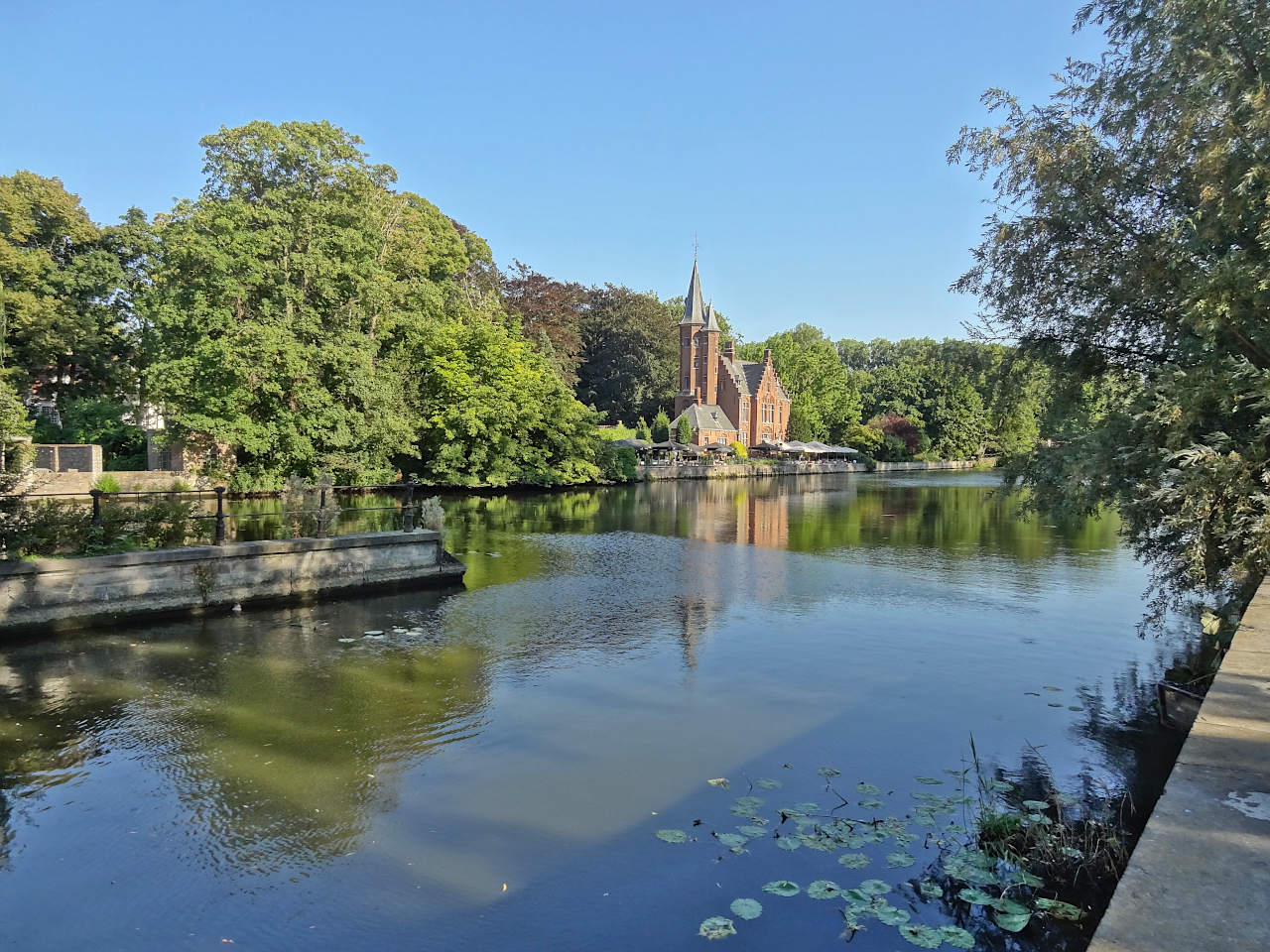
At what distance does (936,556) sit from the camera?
21422mm

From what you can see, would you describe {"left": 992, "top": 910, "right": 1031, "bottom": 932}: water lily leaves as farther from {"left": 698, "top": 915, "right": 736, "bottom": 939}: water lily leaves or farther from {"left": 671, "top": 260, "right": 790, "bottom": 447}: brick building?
{"left": 671, "top": 260, "right": 790, "bottom": 447}: brick building

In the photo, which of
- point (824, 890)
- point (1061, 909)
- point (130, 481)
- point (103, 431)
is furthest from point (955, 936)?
point (103, 431)

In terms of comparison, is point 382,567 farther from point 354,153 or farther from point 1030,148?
point 354,153

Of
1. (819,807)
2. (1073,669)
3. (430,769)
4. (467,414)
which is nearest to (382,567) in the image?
(430,769)

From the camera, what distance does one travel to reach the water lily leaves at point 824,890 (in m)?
5.21

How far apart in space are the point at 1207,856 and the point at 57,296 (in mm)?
44717

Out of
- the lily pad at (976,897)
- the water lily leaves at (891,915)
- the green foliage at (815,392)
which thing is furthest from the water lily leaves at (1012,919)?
the green foliage at (815,392)

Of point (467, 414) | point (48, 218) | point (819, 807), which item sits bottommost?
point (819, 807)

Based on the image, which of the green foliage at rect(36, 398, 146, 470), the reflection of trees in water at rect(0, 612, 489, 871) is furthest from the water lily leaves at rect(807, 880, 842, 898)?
the green foliage at rect(36, 398, 146, 470)

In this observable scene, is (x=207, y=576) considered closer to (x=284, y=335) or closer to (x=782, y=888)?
(x=782, y=888)

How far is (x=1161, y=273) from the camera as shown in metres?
9.52

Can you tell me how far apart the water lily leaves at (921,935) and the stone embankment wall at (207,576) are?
11661 millimetres

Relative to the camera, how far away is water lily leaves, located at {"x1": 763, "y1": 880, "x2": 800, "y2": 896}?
5.24 meters

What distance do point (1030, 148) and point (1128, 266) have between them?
204 centimetres
